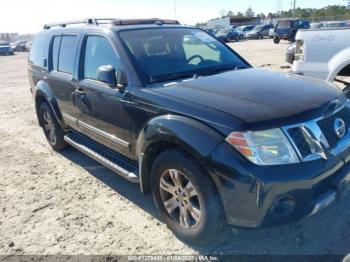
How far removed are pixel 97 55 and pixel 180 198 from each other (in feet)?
6.52

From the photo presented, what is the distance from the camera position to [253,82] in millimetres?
3361

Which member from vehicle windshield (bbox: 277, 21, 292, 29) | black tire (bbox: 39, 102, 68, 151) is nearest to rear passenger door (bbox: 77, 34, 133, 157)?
black tire (bbox: 39, 102, 68, 151)

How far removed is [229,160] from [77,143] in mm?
2779

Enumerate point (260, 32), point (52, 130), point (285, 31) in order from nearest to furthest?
1. point (52, 130)
2. point (285, 31)
3. point (260, 32)

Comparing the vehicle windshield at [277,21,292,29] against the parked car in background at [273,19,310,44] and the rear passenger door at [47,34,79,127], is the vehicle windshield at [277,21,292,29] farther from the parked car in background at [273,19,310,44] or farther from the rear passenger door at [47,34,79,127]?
the rear passenger door at [47,34,79,127]

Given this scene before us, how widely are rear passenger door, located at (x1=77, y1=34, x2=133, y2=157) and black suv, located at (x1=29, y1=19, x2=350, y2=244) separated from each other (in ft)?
0.04

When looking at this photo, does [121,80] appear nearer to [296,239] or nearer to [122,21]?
[122,21]

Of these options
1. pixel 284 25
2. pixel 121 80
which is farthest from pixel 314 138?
pixel 284 25

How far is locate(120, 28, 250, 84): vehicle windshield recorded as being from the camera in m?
3.58

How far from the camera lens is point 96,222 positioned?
357 centimetres

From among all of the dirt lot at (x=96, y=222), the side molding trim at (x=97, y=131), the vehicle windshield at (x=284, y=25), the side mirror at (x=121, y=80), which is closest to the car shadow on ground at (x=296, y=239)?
the dirt lot at (x=96, y=222)

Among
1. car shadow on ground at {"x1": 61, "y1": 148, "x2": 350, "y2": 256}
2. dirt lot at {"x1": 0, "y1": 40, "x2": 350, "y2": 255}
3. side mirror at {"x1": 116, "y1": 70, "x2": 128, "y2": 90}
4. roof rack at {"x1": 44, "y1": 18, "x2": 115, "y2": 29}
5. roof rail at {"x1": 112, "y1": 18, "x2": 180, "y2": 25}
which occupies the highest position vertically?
roof rack at {"x1": 44, "y1": 18, "x2": 115, "y2": 29}

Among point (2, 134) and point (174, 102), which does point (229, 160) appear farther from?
point (2, 134)

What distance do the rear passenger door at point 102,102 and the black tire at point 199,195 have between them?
696 millimetres
